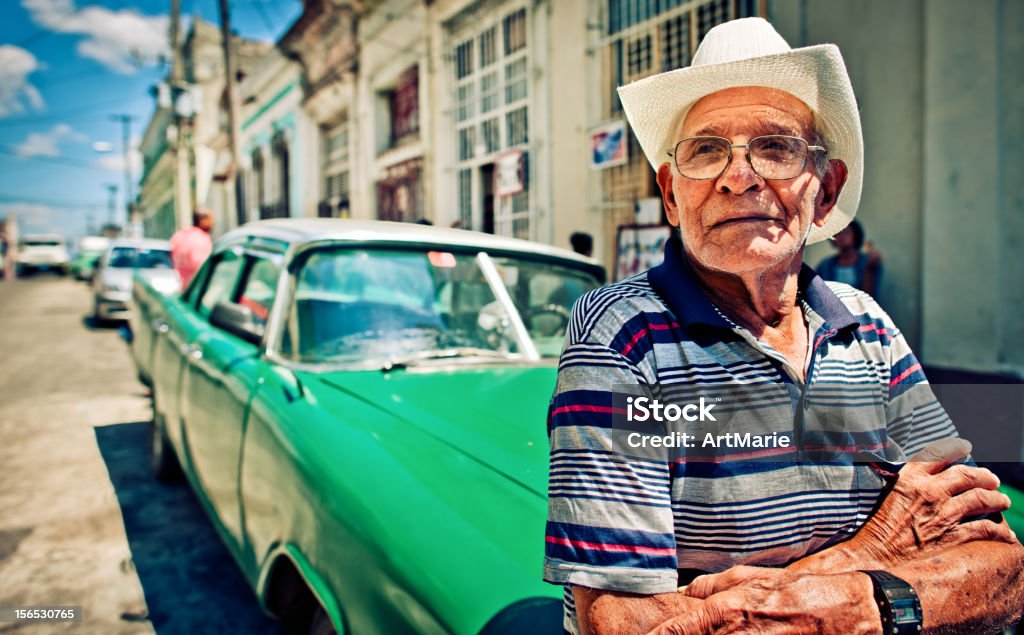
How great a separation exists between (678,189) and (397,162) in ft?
38.7

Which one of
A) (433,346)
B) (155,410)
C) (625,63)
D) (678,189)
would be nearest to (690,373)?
(678,189)

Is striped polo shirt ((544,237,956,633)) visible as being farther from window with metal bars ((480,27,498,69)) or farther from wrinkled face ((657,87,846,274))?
window with metal bars ((480,27,498,69))

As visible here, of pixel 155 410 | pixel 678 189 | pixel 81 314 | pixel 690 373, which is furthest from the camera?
pixel 81 314

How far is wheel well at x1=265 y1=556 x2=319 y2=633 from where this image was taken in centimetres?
200

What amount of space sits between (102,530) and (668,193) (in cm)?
341

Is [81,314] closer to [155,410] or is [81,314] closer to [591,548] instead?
[155,410]

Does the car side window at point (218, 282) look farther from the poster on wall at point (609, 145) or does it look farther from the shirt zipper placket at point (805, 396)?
the poster on wall at point (609, 145)

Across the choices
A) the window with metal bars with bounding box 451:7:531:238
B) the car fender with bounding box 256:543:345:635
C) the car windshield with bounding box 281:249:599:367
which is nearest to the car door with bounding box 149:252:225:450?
the car windshield with bounding box 281:249:599:367

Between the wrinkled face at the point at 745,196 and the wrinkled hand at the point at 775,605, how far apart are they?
538mm

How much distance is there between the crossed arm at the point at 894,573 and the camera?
3.02ft

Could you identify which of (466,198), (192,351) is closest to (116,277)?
(466,198)

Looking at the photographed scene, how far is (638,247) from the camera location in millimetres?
7520

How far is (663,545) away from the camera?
95 cm

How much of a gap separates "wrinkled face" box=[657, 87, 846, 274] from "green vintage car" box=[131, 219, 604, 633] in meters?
0.74
